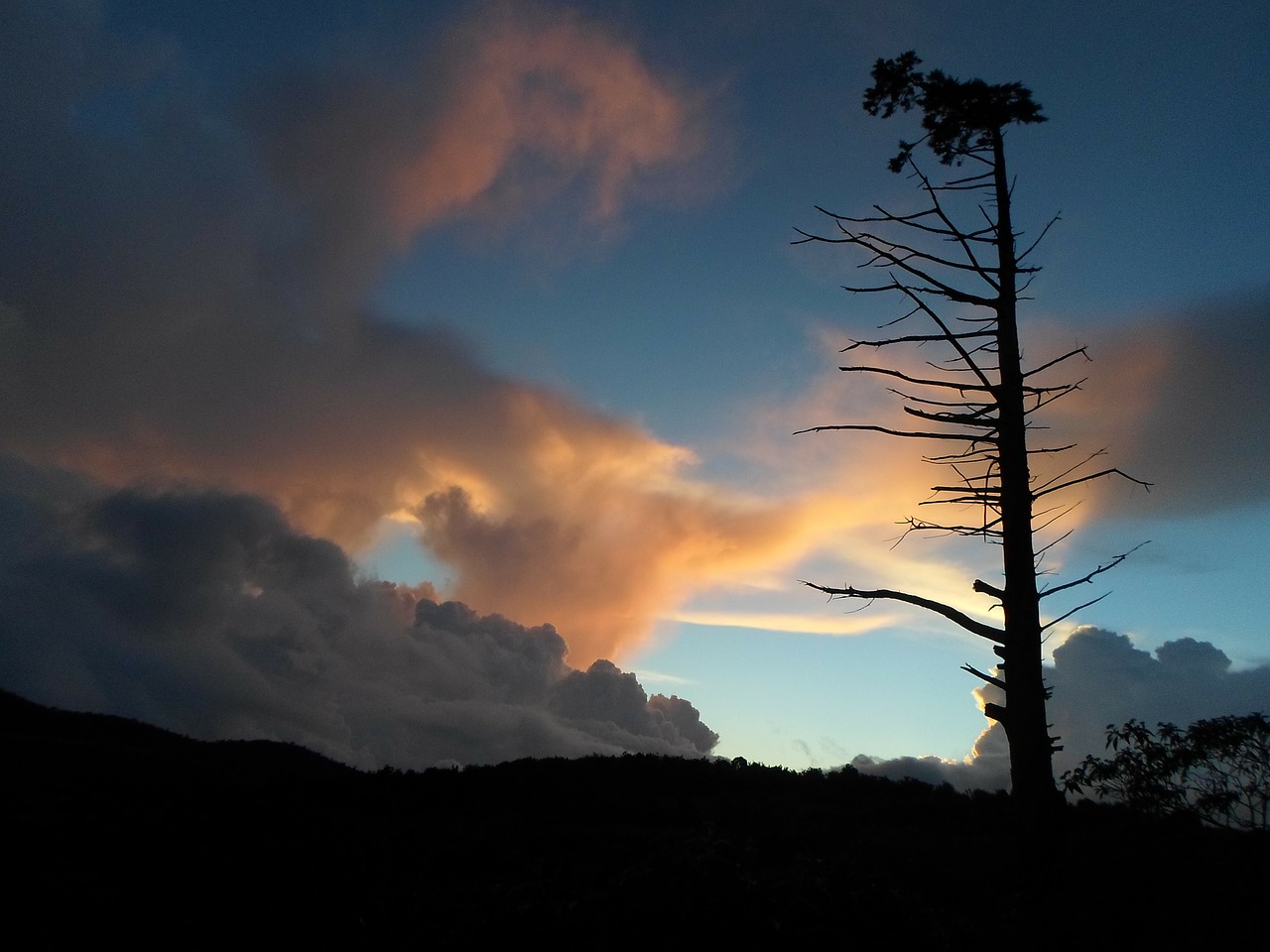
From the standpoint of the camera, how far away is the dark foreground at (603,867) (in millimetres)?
9383

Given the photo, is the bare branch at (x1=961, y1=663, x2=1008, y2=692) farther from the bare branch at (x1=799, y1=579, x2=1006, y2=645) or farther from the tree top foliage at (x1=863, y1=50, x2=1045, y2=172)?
the tree top foliage at (x1=863, y1=50, x2=1045, y2=172)

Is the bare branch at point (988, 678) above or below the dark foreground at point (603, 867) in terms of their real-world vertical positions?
above

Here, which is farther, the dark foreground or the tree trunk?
the dark foreground

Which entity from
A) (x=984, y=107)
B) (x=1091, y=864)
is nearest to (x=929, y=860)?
(x=1091, y=864)

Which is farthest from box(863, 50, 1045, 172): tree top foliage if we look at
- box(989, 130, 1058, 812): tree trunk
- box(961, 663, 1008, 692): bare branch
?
box(961, 663, 1008, 692): bare branch

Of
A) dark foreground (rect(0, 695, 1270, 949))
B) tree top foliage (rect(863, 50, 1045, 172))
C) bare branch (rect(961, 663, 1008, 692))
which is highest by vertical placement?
tree top foliage (rect(863, 50, 1045, 172))

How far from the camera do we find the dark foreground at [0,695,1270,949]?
9.38 m

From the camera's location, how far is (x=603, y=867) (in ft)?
41.4

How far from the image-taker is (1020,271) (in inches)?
346

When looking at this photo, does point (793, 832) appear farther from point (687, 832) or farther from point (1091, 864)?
point (1091, 864)

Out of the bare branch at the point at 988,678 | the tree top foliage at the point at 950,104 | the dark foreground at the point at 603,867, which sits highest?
the tree top foliage at the point at 950,104

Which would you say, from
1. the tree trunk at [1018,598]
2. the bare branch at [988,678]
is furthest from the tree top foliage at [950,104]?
the bare branch at [988,678]

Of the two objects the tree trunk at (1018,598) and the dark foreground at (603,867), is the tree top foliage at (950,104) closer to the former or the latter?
the tree trunk at (1018,598)

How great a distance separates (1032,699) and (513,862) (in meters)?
9.53
